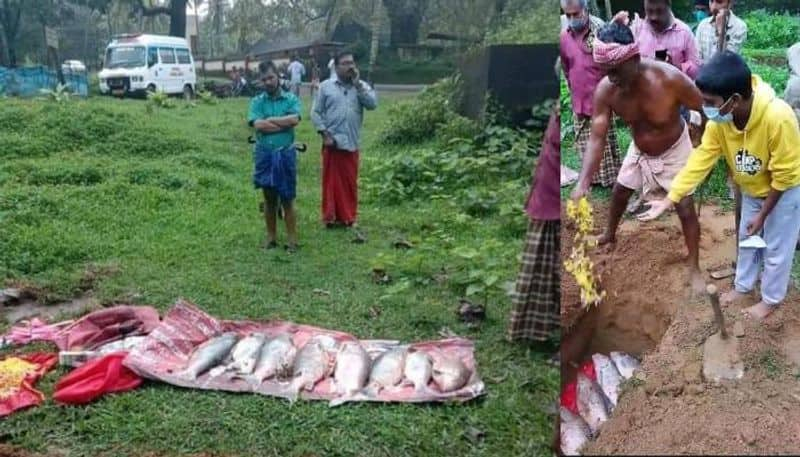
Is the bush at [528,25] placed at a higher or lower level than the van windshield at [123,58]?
higher

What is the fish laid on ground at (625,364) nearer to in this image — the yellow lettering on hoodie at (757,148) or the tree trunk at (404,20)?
the yellow lettering on hoodie at (757,148)

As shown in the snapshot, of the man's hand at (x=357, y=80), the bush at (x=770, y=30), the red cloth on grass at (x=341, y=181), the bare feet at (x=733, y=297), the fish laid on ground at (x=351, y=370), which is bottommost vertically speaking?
the fish laid on ground at (x=351, y=370)

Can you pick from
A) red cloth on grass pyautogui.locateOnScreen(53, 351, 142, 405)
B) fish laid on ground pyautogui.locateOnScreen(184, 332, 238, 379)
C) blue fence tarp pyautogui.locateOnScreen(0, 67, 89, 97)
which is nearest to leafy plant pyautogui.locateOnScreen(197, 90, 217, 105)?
blue fence tarp pyautogui.locateOnScreen(0, 67, 89, 97)

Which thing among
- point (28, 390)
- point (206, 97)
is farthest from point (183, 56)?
point (28, 390)

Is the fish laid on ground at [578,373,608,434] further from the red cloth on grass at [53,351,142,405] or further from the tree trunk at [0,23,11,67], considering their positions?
the tree trunk at [0,23,11,67]

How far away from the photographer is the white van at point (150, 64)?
337 centimetres

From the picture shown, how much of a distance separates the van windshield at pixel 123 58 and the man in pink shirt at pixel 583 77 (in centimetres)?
197

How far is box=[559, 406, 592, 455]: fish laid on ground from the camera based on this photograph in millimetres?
1974

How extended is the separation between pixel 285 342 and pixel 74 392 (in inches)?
32.2

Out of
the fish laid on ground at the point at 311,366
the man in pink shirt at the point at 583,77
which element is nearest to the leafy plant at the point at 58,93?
the fish laid on ground at the point at 311,366

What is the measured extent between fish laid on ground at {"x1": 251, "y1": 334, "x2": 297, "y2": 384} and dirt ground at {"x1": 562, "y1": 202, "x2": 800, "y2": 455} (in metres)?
1.51

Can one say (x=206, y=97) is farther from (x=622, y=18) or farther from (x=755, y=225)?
(x=755, y=225)

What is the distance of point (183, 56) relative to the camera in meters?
3.38

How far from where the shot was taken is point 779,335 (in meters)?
2.11
